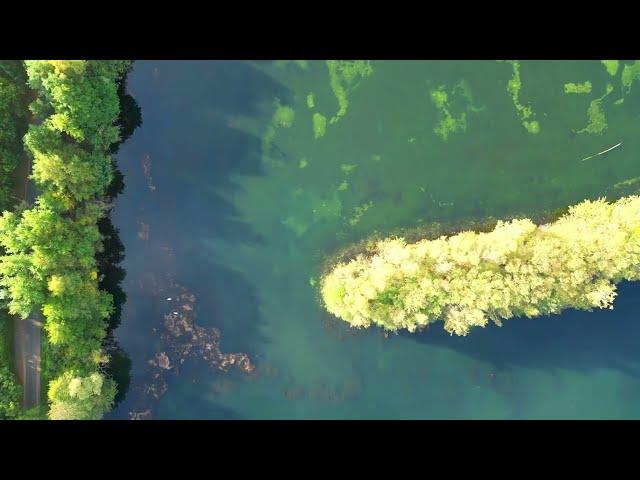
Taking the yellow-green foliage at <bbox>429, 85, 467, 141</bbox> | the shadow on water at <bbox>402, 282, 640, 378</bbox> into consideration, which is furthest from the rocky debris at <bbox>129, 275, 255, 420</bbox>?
the yellow-green foliage at <bbox>429, 85, 467, 141</bbox>

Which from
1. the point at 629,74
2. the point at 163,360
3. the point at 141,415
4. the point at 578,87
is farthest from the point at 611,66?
the point at 141,415

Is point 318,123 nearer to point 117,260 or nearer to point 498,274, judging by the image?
point 498,274

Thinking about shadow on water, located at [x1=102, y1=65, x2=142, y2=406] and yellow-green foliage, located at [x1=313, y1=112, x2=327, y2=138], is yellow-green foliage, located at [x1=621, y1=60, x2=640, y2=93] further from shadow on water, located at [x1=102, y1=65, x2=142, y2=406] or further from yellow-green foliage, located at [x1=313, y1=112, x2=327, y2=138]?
shadow on water, located at [x1=102, y1=65, x2=142, y2=406]

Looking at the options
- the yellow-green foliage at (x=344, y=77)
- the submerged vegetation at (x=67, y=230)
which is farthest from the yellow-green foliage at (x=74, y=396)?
the yellow-green foliage at (x=344, y=77)

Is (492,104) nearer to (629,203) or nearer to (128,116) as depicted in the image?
(629,203)

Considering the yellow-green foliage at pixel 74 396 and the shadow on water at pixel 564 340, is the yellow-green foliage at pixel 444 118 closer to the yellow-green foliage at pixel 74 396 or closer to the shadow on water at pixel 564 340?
the shadow on water at pixel 564 340
